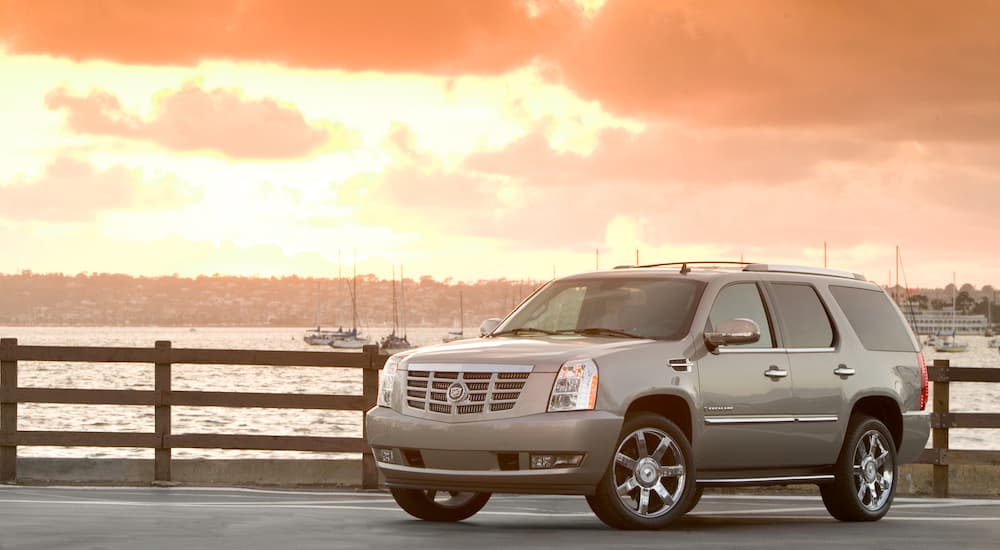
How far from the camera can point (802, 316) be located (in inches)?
532

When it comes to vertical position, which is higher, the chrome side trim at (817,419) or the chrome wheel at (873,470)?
the chrome side trim at (817,419)

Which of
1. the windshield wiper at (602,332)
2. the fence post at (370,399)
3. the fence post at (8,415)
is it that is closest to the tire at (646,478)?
the windshield wiper at (602,332)

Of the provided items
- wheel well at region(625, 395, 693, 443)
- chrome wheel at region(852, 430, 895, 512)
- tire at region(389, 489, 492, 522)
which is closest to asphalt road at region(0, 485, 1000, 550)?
tire at region(389, 489, 492, 522)

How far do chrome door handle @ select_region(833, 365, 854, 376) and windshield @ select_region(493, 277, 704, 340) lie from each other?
1577 mm

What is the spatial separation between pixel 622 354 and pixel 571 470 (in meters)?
0.92

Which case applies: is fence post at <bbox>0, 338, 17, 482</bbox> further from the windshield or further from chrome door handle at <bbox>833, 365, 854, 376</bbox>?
chrome door handle at <bbox>833, 365, 854, 376</bbox>

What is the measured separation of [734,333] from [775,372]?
96 cm

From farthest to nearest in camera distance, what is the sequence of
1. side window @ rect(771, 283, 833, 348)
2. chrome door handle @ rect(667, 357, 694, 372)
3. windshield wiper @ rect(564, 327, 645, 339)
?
side window @ rect(771, 283, 833, 348) → windshield wiper @ rect(564, 327, 645, 339) → chrome door handle @ rect(667, 357, 694, 372)

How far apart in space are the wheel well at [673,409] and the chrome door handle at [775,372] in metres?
0.93

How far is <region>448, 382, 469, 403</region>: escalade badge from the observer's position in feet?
38.4

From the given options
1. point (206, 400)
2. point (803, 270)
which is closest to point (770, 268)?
point (803, 270)

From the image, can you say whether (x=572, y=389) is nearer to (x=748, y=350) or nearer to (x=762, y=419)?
(x=748, y=350)

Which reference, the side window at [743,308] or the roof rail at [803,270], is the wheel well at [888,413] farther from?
the side window at [743,308]

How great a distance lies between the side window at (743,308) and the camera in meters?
12.8
